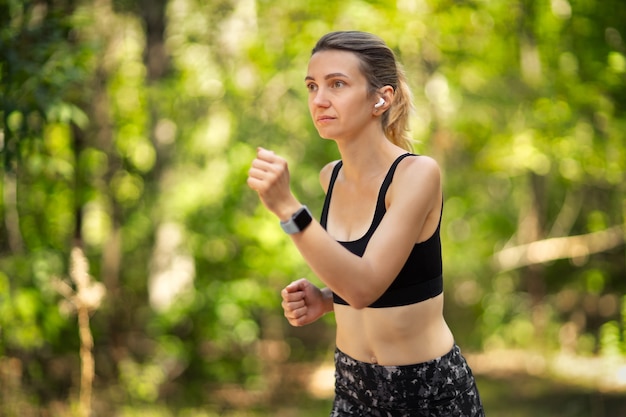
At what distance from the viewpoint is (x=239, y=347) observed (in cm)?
741

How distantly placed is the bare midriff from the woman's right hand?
184 millimetres

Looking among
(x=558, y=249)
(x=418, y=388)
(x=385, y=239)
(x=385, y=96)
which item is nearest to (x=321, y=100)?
(x=385, y=96)

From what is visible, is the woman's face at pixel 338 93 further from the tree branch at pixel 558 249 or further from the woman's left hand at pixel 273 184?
the tree branch at pixel 558 249

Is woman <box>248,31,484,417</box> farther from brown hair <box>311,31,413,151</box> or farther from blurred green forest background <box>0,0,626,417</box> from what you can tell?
A: blurred green forest background <box>0,0,626,417</box>

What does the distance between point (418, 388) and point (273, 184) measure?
665mm

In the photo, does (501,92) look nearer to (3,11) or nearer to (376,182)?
(3,11)

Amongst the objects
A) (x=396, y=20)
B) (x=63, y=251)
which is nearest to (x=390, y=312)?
(x=63, y=251)

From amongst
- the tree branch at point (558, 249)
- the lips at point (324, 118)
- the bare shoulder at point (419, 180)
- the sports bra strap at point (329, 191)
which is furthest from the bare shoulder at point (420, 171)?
the tree branch at point (558, 249)

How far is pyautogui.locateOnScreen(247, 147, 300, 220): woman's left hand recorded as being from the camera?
5.42 ft

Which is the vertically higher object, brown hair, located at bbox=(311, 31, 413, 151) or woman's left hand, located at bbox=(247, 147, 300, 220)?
brown hair, located at bbox=(311, 31, 413, 151)

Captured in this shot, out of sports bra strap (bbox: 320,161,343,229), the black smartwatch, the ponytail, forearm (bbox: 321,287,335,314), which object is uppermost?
the ponytail

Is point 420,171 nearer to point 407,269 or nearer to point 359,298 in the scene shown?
point 407,269

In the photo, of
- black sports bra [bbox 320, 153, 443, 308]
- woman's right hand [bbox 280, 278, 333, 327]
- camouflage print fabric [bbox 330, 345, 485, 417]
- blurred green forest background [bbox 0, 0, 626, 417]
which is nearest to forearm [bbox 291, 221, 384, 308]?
black sports bra [bbox 320, 153, 443, 308]

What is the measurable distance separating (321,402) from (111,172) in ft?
10.4
